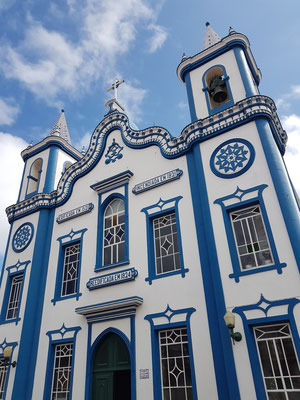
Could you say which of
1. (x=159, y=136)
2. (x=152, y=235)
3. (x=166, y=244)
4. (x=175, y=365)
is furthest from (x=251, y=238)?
(x=159, y=136)

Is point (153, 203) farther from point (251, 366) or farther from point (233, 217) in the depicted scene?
point (251, 366)

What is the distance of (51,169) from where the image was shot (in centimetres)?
1462

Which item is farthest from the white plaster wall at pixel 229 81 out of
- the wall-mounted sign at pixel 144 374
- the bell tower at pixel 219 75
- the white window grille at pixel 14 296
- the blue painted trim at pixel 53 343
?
the white window grille at pixel 14 296

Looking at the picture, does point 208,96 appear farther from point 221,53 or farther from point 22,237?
point 22,237

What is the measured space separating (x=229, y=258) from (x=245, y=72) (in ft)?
20.0

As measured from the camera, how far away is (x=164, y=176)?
1042cm

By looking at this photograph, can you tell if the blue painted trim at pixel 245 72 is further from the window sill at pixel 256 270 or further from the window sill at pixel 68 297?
the window sill at pixel 68 297

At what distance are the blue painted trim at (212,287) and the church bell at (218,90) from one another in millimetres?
2277

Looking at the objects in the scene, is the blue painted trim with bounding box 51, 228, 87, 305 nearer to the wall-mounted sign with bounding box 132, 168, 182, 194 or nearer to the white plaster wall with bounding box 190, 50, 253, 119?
the wall-mounted sign with bounding box 132, 168, 182, 194

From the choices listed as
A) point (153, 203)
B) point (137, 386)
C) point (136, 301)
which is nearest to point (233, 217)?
point (153, 203)

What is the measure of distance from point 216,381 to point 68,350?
4884mm

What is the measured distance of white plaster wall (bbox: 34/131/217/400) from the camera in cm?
796

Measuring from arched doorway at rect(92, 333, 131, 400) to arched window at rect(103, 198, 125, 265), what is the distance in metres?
2.31

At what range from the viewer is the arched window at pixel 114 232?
34.4ft
